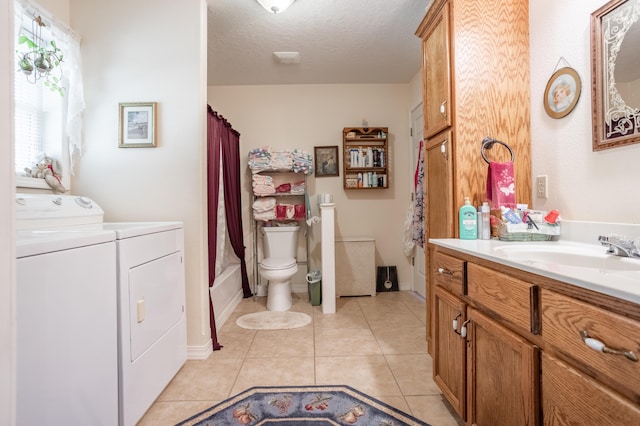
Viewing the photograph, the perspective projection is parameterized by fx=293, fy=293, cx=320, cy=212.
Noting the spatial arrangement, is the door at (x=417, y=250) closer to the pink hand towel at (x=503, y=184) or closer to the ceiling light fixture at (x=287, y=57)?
the ceiling light fixture at (x=287, y=57)

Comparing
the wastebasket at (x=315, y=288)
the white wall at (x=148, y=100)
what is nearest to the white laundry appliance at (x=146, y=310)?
the white wall at (x=148, y=100)

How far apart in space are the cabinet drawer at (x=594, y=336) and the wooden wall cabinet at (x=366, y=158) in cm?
272

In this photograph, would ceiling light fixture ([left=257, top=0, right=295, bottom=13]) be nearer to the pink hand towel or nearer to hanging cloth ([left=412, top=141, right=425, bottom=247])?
hanging cloth ([left=412, top=141, right=425, bottom=247])

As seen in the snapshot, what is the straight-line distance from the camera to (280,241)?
10.6 ft

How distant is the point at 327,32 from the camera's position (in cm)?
248

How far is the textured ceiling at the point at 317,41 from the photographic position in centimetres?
220

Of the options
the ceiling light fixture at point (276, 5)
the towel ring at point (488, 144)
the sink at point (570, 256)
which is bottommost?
the sink at point (570, 256)

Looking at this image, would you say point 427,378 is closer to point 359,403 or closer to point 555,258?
point 359,403

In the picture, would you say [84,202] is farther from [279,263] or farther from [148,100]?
[279,263]

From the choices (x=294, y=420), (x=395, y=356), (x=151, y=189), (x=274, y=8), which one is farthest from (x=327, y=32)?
(x=294, y=420)

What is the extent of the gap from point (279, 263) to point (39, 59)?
2165 mm

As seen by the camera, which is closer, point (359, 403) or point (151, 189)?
point (359, 403)

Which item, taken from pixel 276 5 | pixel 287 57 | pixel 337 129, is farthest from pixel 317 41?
pixel 337 129

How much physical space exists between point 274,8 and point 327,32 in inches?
21.7
